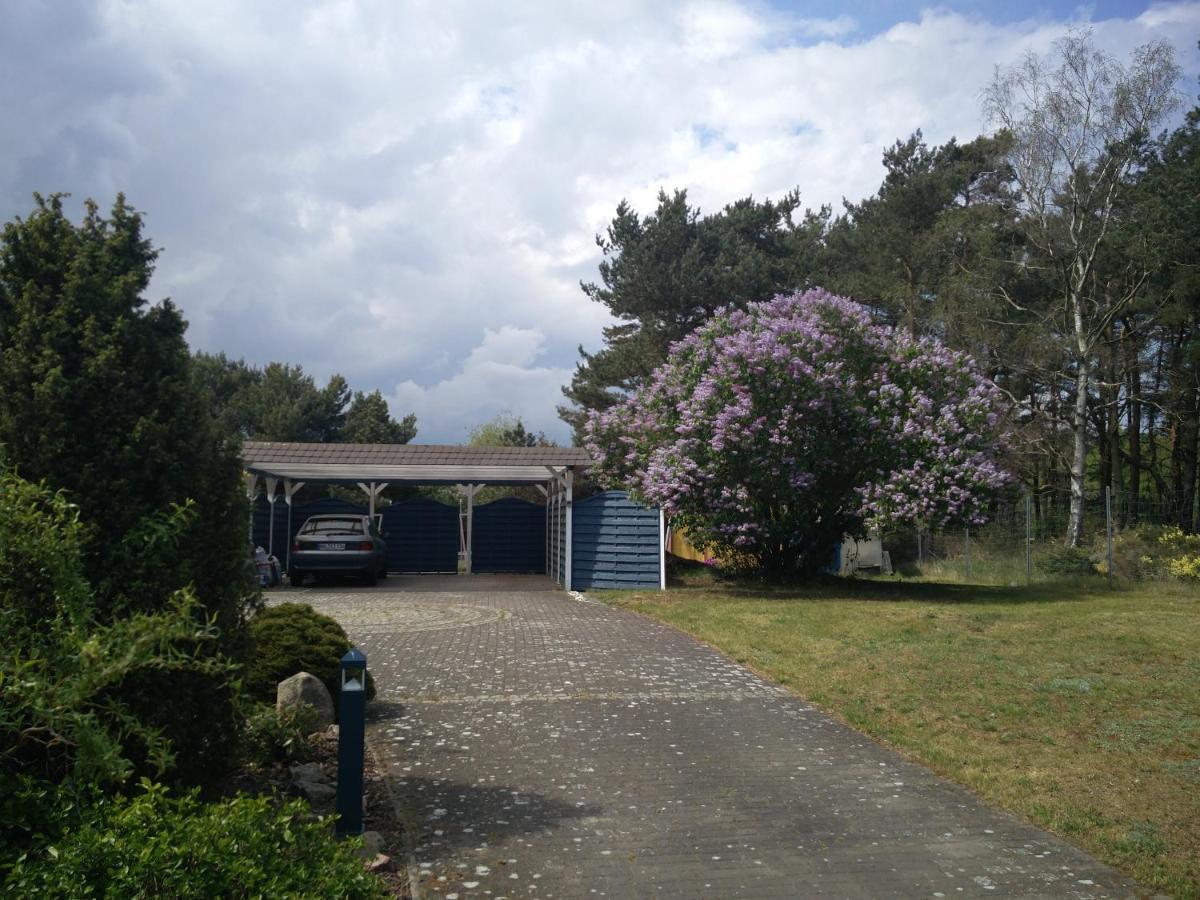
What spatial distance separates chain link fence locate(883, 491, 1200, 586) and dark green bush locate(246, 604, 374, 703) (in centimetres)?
1292

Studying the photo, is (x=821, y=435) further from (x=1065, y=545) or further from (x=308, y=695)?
(x=308, y=695)

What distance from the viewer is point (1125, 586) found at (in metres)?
18.1

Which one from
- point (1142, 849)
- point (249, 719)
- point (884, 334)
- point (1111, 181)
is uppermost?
point (1111, 181)

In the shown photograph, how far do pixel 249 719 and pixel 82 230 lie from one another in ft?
Result: 9.42

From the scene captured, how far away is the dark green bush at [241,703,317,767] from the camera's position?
570 centimetres

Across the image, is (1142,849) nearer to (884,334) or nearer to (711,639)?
(711,639)

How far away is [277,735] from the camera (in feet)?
19.3

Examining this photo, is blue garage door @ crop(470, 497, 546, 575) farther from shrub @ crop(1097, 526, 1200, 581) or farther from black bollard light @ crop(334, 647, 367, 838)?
black bollard light @ crop(334, 647, 367, 838)

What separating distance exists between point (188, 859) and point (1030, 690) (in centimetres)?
740

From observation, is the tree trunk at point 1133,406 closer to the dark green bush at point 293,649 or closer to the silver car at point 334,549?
the silver car at point 334,549

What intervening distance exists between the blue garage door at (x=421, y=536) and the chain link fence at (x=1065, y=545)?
40.9ft

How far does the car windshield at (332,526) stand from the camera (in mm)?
20016

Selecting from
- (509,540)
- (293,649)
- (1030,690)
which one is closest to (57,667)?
(293,649)

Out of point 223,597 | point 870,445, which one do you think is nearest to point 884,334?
point 870,445
